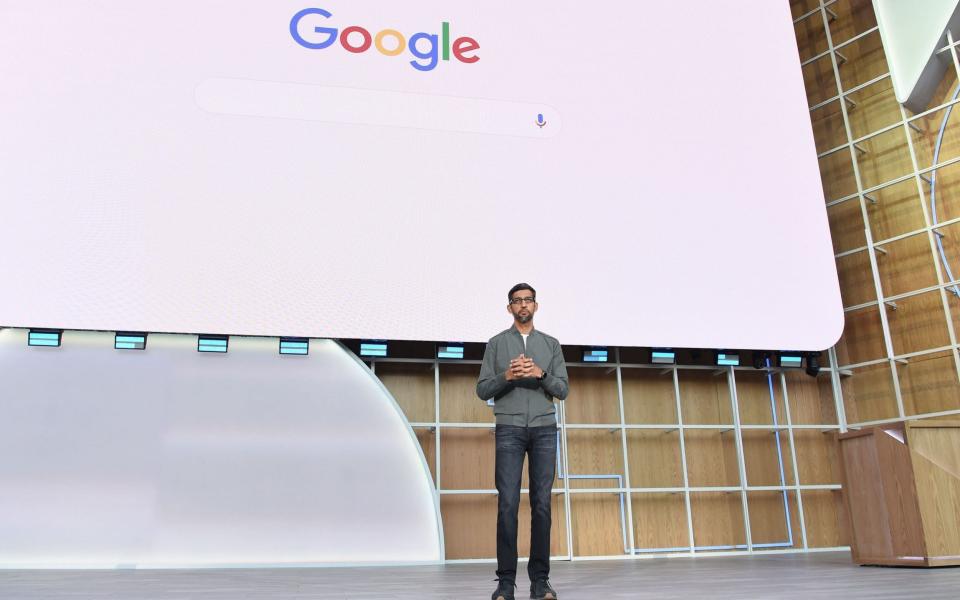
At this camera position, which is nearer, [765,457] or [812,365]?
[812,365]

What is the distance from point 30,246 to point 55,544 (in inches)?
85.6

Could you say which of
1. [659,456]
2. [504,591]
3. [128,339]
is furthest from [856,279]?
[128,339]

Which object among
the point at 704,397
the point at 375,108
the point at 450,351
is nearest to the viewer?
the point at 375,108

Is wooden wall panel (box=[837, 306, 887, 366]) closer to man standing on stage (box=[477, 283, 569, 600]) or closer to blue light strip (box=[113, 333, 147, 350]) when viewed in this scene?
man standing on stage (box=[477, 283, 569, 600])

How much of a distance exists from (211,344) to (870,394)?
6459 millimetres

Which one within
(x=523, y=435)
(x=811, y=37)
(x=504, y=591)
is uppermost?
(x=811, y=37)

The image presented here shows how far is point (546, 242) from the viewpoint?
18.9ft

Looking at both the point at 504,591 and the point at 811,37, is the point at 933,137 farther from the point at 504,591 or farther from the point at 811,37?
the point at 504,591

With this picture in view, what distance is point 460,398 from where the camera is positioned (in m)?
6.47

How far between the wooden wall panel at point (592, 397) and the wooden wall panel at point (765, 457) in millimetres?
1425

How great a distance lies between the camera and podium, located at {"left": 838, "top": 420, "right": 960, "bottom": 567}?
3850 millimetres

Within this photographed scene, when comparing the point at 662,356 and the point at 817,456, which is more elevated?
the point at 662,356

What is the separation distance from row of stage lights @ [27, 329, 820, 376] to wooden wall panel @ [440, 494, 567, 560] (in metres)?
1.32

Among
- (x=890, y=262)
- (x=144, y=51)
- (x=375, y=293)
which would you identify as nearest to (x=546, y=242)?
(x=375, y=293)
